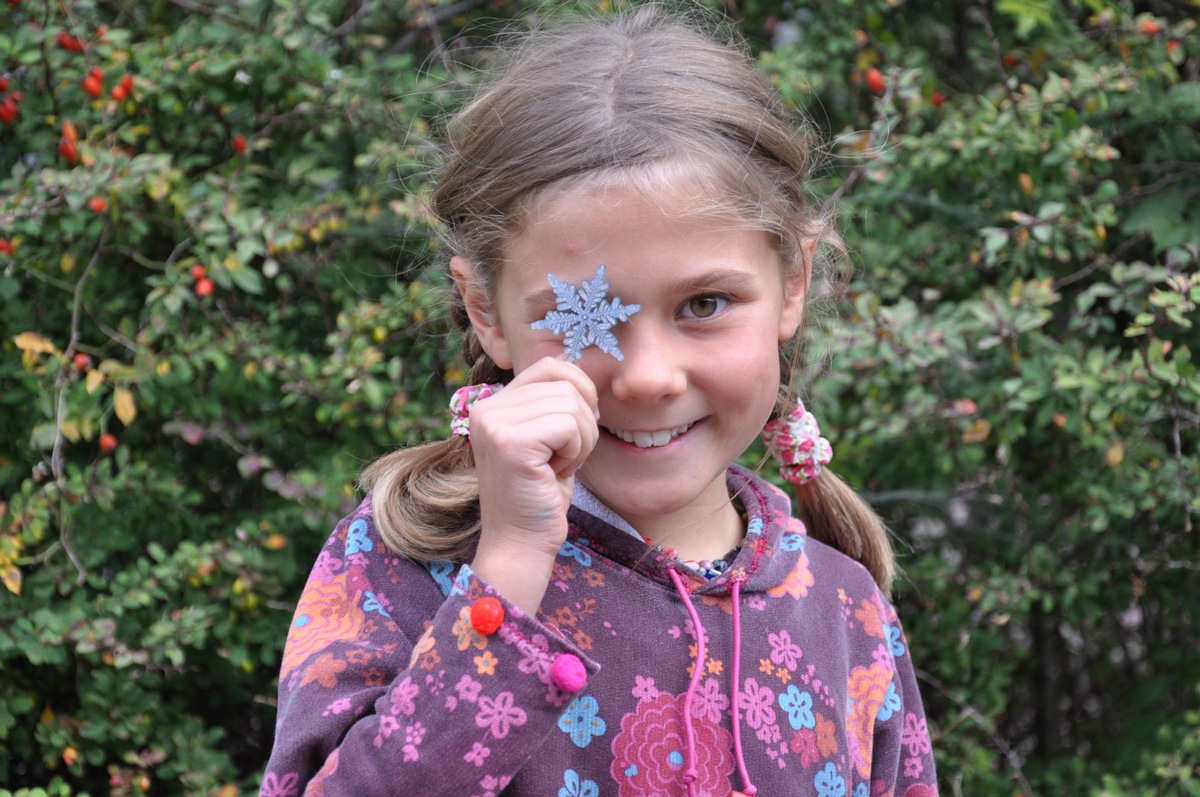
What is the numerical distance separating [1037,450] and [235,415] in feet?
6.10

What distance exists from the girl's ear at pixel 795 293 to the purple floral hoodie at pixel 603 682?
29cm

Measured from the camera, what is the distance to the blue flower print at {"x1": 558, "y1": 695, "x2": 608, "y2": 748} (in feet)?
4.92

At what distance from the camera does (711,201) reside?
1.49m

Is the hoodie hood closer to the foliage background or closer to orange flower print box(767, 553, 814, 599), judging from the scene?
orange flower print box(767, 553, 814, 599)

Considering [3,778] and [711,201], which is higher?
[711,201]

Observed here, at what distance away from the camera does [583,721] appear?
1508 mm

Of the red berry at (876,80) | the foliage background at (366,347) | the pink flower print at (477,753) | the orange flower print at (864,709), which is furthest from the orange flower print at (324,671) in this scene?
the red berry at (876,80)

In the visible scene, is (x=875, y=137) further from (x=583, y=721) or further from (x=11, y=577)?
(x=11, y=577)

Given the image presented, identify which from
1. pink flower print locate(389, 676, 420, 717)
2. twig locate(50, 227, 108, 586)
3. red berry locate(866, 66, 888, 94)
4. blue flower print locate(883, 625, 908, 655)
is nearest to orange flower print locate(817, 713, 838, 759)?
blue flower print locate(883, 625, 908, 655)

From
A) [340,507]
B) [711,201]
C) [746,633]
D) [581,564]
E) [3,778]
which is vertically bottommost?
[3,778]

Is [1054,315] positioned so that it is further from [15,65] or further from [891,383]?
[15,65]

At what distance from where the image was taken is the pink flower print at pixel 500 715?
131 centimetres

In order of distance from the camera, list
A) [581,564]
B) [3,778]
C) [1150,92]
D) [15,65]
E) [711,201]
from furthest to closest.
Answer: [1150,92]
[15,65]
[3,778]
[581,564]
[711,201]

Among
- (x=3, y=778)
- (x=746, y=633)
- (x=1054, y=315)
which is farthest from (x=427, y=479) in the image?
(x=1054, y=315)
